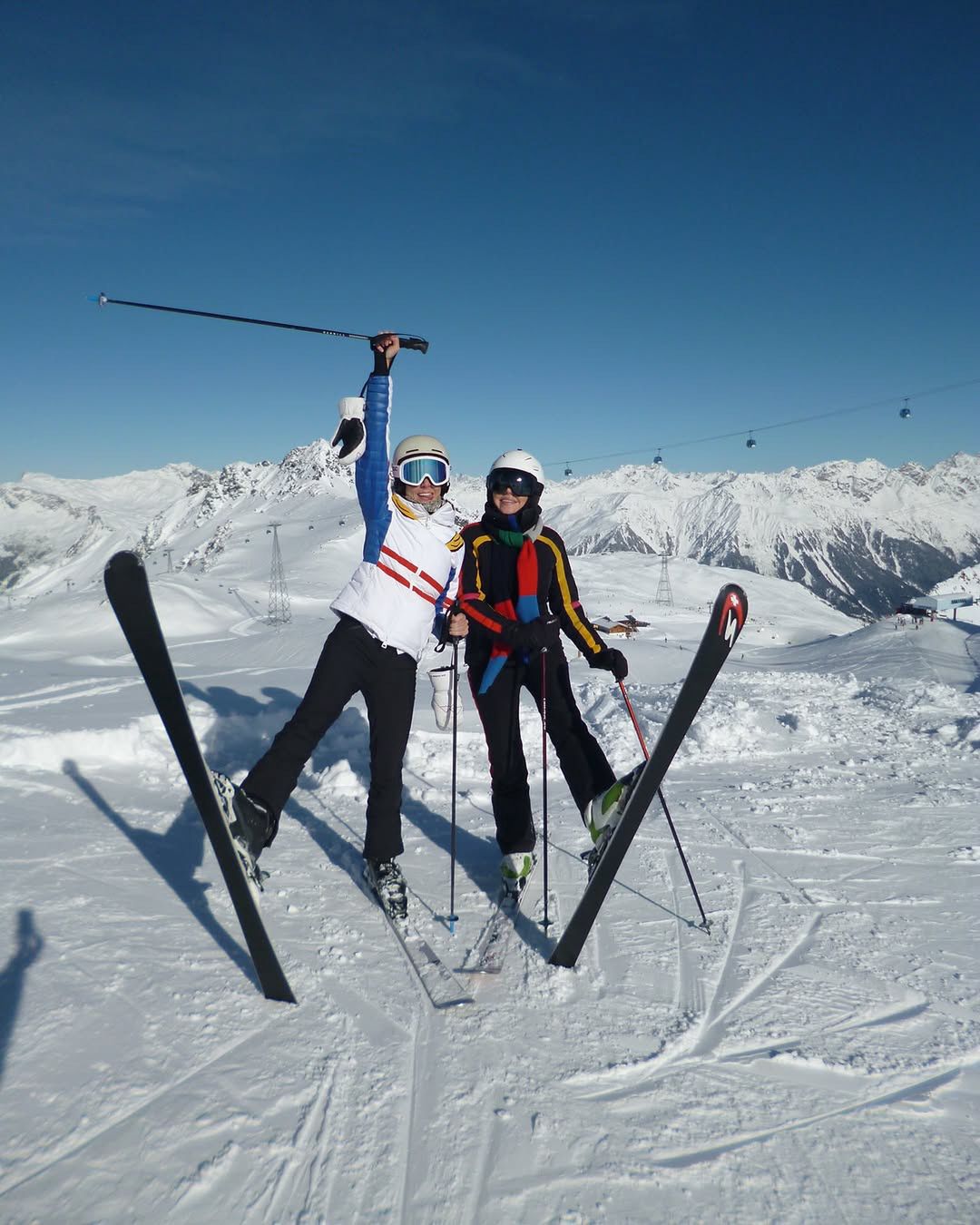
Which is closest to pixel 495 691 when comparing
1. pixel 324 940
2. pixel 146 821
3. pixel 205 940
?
pixel 324 940

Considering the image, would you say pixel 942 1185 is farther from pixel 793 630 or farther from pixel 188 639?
pixel 793 630

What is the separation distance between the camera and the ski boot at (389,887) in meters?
3.64

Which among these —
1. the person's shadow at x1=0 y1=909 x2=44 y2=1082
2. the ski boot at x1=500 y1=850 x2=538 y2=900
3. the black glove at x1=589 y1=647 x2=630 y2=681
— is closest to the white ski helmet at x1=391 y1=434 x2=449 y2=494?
the black glove at x1=589 y1=647 x2=630 y2=681

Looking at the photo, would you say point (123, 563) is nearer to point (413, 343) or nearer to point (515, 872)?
point (413, 343)

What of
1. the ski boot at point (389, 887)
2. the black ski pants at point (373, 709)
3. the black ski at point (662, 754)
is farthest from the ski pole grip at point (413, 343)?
the ski boot at point (389, 887)

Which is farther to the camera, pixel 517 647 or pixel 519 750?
pixel 519 750

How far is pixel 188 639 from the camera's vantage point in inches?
1006

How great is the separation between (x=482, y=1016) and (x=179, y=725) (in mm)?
1771

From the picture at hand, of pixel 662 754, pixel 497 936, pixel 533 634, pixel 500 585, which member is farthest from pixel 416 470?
pixel 497 936

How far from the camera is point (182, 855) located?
4195 mm

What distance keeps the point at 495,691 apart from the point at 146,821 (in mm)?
2654

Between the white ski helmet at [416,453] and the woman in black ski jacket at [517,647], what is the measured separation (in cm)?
36

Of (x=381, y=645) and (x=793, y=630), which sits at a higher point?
(x=381, y=645)

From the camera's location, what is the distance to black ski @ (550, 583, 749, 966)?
3004mm
